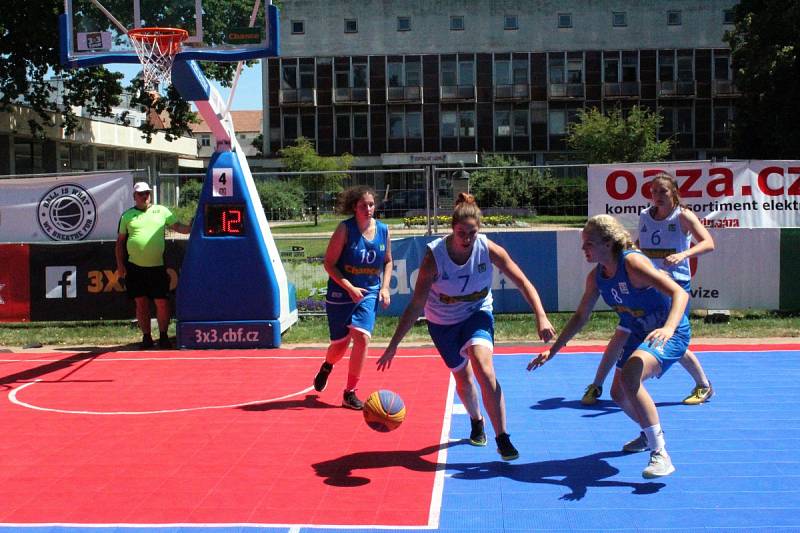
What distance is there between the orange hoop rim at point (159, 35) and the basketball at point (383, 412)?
6.41 m

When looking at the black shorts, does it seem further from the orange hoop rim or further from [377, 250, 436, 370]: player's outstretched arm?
[377, 250, 436, 370]: player's outstretched arm

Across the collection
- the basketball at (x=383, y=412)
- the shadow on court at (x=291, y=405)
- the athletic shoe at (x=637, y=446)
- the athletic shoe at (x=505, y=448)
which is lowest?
the shadow on court at (x=291, y=405)

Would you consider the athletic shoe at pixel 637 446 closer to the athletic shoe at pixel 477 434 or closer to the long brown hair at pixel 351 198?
the athletic shoe at pixel 477 434

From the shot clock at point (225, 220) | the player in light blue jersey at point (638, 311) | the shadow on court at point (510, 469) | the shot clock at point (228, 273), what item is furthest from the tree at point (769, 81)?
the shadow on court at point (510, 469)

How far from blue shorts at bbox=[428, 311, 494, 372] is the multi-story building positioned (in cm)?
5222

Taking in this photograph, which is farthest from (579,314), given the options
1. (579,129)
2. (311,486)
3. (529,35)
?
(529,35)

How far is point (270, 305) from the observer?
13156 millimetres

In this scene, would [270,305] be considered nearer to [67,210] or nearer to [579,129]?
[67,210]

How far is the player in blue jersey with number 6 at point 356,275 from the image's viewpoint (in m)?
8.88

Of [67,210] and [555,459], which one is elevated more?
[67,210]

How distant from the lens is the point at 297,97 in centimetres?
5916

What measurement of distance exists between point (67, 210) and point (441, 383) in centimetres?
782

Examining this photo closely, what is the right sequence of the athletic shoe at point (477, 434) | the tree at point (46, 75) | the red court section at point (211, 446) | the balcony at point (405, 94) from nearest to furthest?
the red court section at point (211, 446), the athletic shoe at point (477, 434), the tree at point (46, 75), the balcony at point (405, 94)

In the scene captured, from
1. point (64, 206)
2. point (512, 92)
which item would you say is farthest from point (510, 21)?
point (64, 206)
